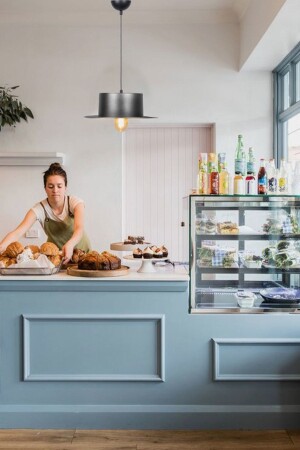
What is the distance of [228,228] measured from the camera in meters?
3.18

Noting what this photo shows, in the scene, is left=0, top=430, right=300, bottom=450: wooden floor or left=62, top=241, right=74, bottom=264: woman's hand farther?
left=62, top=241, right=74, bottom=264: woman's hand

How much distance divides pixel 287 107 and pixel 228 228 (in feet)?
7.57

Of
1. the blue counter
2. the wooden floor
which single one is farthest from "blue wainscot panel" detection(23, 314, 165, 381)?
the wooden floor

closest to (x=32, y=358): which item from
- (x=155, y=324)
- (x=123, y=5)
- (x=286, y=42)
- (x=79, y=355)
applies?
(x=79, y=355)

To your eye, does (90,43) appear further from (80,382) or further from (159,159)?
(80,382)

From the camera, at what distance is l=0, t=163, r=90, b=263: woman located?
3.71m

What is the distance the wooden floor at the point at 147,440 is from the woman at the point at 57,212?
3.94 feet

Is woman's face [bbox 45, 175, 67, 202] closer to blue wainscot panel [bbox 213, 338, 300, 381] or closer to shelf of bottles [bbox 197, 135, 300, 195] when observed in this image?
shelf of bottles [bbox 197, 135, 300, 195]

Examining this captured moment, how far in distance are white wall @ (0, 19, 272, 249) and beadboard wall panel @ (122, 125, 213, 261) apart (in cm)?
20

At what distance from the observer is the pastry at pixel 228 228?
3.17 m

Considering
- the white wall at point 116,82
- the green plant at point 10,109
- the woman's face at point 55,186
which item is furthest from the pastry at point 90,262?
the green plant at point 10,109

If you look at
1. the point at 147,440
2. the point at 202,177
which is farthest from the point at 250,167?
the point at 147,440

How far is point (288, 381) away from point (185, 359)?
0.60m

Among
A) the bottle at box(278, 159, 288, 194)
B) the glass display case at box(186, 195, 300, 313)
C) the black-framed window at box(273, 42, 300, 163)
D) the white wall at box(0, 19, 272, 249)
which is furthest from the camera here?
the white wall at box(0, 19, 272, 249)
